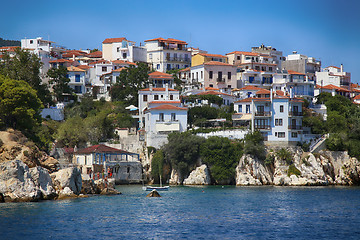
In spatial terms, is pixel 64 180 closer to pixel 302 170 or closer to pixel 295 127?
pixel 302 170

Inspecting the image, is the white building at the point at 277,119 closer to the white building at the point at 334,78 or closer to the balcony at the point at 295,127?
the balcony at the point at 295,127

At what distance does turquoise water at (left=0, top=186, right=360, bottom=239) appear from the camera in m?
34.1

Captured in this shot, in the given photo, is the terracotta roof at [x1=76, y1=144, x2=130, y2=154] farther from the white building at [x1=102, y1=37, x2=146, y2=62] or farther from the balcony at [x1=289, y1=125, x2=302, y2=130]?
the white building at [x1=102, y1=37, x2=146, y2=62]

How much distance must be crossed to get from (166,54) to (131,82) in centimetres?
2033

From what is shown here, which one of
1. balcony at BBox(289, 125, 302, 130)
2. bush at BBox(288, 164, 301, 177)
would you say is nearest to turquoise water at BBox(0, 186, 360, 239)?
bush at BBox(288, 164, 301, 177)

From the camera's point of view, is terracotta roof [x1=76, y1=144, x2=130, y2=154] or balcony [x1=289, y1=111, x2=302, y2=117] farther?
balcony [x1=289, y1=111, x2=302, y2=117]

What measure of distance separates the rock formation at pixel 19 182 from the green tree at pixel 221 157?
80.1 feet

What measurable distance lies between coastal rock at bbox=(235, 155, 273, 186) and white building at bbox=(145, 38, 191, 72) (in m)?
40.6

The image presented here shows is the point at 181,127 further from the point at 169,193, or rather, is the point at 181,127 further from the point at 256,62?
the point at 256,62

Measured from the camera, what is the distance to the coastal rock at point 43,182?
4670cm

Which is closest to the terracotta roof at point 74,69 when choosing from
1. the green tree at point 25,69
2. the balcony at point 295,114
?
the green tree at point 25,69

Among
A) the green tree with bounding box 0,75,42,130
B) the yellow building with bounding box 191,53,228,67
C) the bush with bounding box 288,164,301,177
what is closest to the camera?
the green tree with bounding box 0,75,42,130

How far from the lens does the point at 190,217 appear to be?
4025 cm

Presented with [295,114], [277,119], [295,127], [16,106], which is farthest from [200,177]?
[16,106]
